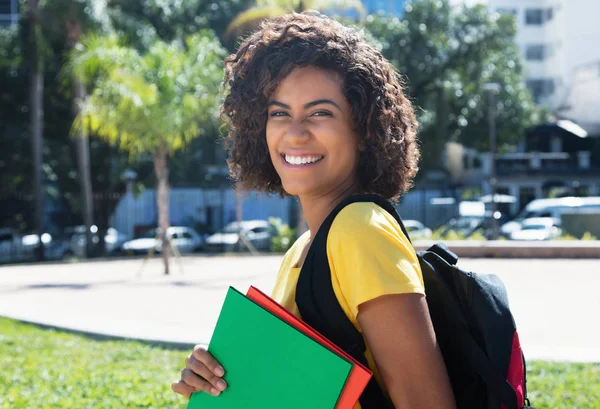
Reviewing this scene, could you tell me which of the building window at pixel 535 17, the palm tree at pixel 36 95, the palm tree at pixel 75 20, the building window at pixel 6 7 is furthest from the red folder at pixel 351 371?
the building window at pixel 535 17

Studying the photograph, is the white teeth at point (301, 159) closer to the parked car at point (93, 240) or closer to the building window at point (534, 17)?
the parked car at point (93, 240)

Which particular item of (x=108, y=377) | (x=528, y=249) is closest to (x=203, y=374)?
(x=108, y=377)

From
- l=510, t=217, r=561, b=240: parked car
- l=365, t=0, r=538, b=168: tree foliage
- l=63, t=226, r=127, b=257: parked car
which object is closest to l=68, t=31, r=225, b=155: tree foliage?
l=63, t=226, r=127, b=257: parked car

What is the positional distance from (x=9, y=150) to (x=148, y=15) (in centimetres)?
771

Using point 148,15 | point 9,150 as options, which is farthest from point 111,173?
point 148,15

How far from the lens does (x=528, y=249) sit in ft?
59.2

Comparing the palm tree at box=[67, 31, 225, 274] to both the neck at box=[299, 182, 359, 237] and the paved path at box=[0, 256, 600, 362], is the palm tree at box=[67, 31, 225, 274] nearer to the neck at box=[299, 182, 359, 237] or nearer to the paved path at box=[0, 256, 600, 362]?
the paved path at box=[0, 256, 600, 362]

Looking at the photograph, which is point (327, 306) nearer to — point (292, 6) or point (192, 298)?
point (192, 298)

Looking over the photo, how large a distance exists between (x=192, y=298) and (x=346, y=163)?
10.4m

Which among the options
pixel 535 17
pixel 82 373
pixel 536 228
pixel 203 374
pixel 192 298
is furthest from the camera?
pixel 535 17

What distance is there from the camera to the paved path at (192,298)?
816cm

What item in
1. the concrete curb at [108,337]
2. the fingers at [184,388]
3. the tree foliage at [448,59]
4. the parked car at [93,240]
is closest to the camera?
the fingers at [184,388]

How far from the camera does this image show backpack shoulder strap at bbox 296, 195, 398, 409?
1.60 meters

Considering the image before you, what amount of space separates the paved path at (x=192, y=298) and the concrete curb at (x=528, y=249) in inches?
13.8
